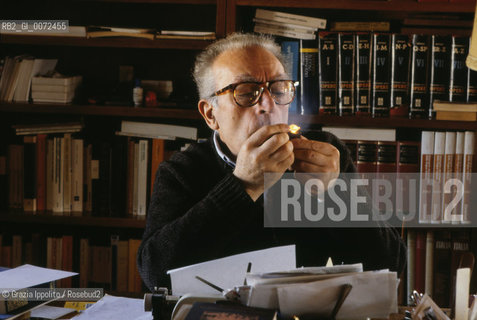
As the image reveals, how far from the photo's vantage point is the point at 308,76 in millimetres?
1947

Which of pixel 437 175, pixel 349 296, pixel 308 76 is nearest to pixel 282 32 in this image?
pixel 308 76

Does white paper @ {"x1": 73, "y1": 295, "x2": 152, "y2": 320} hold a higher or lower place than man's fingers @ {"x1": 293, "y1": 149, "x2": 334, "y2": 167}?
lower

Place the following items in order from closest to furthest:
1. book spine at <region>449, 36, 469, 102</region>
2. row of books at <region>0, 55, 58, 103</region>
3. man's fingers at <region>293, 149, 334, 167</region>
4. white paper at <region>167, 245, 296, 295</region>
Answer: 1. white paper at <region>167, 245, 296, 295</region>
2. man's fingers at <region>293, 149, 334, 167</region>
3. book spine at <region>449, 36, 469, 102</region>
4. row of books at <region>0, 55, 58, 103</region>

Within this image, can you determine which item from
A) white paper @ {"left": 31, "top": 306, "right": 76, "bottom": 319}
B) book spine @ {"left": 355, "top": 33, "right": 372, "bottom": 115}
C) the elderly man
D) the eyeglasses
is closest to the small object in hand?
the elderly man

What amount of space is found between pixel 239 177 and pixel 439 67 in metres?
1.10

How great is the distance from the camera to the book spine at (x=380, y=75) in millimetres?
1902

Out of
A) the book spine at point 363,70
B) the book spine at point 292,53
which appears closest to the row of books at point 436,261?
the book spine at point 363,70

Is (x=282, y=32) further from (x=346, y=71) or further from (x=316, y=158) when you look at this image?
(x=316, y=158)

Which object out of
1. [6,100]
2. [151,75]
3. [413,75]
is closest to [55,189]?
[6,100]

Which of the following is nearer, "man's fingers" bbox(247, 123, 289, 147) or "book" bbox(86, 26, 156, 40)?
"man's fingers" bbox(247, 123, 289, 147)

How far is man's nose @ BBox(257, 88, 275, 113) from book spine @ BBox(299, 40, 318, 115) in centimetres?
63

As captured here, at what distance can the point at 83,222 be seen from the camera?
2051 millimetres

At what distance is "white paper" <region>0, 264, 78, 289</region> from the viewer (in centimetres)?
107

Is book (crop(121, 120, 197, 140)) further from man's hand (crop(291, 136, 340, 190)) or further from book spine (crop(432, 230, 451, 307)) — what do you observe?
book spine (crop(432, 230, 451, 307))
